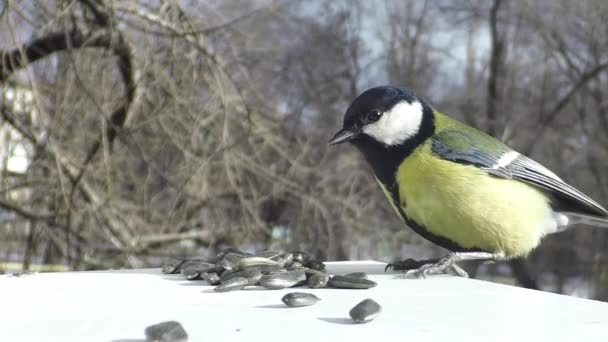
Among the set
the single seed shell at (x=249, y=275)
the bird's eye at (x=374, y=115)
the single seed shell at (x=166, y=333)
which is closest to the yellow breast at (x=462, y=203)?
the bird's eye at (x=374, y=115)

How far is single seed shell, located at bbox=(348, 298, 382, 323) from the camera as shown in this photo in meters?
1.10

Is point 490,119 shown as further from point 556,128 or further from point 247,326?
point 247,326

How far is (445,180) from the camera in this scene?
73.6 inches

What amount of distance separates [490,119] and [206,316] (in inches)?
249

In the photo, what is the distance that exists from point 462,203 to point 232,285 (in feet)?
2.54

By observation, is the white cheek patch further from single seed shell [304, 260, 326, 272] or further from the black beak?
single seed shell [304, 260, 326, 272]

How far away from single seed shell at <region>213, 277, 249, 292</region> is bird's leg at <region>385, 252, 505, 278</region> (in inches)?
20.6

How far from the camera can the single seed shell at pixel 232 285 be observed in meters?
1.49

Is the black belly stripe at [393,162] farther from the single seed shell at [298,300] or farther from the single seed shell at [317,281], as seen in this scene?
the single seed shell at [298,300]

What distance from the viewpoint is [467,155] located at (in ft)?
6.61

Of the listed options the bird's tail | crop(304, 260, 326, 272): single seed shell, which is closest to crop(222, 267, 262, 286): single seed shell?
crop(304, 260, 326, 272): single seed shell

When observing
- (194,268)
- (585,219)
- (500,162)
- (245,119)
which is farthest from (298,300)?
(245,119)

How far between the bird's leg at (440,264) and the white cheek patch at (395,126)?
0.39m

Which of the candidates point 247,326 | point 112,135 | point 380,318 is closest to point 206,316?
point 247,326
